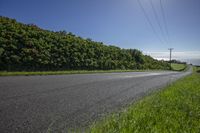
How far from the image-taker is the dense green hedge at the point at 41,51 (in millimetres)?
21234

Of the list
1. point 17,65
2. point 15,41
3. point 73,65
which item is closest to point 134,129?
point 17,65

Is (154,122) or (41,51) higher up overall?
(41,51)

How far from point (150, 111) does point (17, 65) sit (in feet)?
60.2

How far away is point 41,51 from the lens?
82.0 feet

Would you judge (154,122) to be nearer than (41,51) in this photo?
Yes

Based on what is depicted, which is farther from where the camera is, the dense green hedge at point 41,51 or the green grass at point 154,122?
the dense green hedge at point 41,51

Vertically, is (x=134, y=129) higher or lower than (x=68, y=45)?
lower

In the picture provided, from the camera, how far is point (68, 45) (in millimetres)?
30688

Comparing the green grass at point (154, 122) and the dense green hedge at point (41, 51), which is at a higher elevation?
the dense green hedge at point (41, 51)

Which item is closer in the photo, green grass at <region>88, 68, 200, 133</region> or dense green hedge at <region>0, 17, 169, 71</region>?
green grass at <region>88, 68, 200, 133</region>

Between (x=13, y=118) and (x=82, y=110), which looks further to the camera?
(x=82, y=110)

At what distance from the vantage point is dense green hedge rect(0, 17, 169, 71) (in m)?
21.2

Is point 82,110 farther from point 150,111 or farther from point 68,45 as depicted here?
point 68,45

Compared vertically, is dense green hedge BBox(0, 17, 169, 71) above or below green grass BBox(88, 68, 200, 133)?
above
